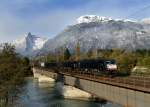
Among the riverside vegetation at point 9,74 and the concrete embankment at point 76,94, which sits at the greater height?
the riverside vegetation at point 9,74

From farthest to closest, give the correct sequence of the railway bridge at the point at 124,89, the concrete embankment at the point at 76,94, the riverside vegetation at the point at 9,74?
1. the concrete embankment at the point at 76,94
2. the riverside vegetation at the point at 9,74
3. the railway bridge at the point at 124,89

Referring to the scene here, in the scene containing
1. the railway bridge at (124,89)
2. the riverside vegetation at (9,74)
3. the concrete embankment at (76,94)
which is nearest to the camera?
the railway bridge at (124,89)

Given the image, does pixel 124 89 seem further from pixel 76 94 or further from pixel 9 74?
pixel 76 94

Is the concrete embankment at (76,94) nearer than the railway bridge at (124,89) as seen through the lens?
No

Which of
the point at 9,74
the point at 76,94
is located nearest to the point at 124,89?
the point at 9,74

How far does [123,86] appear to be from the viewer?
5425cm

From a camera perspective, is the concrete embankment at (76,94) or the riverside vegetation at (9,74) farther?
the concrete embankment at (76,94)

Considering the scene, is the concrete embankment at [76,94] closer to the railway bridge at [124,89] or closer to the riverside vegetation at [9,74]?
the railway bridge at [124,89]

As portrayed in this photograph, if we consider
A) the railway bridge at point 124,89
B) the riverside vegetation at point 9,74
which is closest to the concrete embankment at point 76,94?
the railway bridge at point 124,89

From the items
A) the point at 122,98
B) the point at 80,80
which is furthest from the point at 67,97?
the point at 122,98

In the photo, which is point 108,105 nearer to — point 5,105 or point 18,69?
point 18,69

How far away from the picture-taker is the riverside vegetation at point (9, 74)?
61906mm

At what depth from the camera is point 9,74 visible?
66.1 m

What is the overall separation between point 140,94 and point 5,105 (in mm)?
22390
